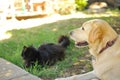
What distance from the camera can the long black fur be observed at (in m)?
4.87

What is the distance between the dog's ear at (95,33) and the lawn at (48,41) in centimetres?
110

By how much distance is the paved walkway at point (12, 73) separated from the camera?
4.25 metres

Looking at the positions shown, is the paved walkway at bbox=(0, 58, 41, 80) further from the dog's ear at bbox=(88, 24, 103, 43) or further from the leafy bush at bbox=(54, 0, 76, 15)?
the leafy bush at bbox=(54, 0, 76, 15)

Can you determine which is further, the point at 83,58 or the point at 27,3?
the point at 27,3

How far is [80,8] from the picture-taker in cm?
1151

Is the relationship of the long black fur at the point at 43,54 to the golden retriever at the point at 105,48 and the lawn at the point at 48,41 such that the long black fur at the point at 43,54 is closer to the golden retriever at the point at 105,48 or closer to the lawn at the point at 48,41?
the lawn at the point at 48,41

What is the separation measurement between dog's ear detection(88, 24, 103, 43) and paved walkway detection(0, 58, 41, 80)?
1.10 m

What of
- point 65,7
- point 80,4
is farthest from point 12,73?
point 80,4

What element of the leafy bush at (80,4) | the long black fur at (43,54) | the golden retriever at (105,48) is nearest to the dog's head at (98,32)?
the golden retriever at (105,48)

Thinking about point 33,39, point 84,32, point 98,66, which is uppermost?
point 84,32

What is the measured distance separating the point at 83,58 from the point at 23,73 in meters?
1.34

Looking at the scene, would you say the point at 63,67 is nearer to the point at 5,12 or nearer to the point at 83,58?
the point at 83,58

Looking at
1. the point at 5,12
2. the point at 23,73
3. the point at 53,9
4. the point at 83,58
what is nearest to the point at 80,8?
the point at 53,9

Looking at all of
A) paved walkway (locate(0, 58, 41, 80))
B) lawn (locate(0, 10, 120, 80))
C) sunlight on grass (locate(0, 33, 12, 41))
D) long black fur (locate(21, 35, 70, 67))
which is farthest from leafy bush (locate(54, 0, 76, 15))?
paved walkway (locate(0, 58, 41, 80))
